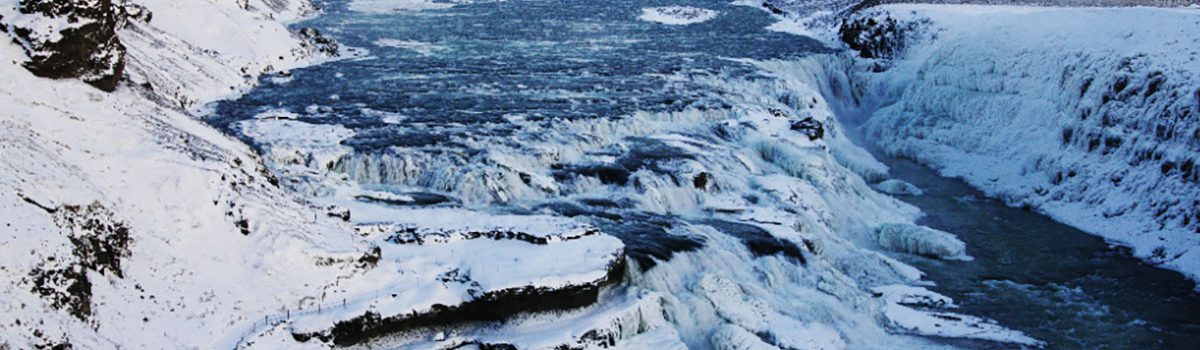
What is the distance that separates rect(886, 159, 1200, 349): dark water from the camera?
18297mm

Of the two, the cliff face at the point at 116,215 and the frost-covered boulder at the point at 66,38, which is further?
the frost-covered boulder at the point at 66,38

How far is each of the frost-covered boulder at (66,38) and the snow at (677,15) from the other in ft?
117

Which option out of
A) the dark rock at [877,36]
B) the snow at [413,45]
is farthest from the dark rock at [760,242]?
the dark rock at [877,36]

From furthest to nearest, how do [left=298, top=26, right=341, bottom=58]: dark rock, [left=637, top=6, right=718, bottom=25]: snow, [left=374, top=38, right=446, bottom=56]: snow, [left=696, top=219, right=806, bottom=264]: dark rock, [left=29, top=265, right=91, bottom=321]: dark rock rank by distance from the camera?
1. [left=637, top=6, right=718, bottom=25]: snow
2. [left=374, top=38, right=446, bottom=56]: snow
3. [left=298, top=26, right=341, bottom=58]: dark rock
4. [left=696, top=219, right=806, bottom=264]: dark rock
5. [left=29, top=265, right=91, bottom=321]: dark rock

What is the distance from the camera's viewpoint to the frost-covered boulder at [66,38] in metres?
16.9

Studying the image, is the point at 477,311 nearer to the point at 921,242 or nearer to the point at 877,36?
the point at 921,242

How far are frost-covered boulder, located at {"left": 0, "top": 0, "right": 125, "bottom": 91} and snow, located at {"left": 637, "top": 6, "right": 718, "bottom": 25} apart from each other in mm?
35629

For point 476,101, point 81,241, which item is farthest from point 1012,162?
point 81,241

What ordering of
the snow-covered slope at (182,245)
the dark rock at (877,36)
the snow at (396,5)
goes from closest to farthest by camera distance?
1. the snow-covered slope at (182,245)
2. the dark rock at (877,36)
3. the snow at (396,5)

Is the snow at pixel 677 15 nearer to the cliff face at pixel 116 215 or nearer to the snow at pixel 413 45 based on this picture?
the snow at pixel 413 45

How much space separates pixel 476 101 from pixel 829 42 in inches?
887

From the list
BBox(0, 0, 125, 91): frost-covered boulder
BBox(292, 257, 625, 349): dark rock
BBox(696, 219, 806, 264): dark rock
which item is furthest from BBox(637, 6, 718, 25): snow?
BBox(292, 257, 625, 349): dark rock

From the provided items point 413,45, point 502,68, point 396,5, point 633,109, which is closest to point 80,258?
point 633,109

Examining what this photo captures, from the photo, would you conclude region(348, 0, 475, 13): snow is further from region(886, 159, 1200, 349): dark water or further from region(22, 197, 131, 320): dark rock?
region(22, 197, 131, 320): dark rock
